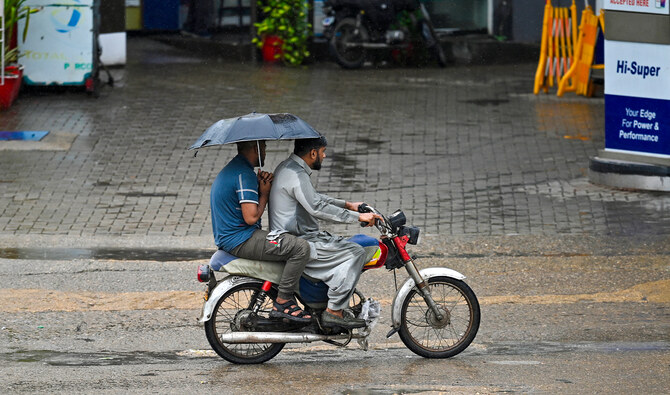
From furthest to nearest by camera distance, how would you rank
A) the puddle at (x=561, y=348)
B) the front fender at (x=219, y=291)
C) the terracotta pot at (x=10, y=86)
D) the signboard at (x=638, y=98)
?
the terracotta pot at (x=10, y=86) < the signboard at (x=638, y=98) < the puddle at (x=561, y=348) < the front fender at (x=219, y=291)

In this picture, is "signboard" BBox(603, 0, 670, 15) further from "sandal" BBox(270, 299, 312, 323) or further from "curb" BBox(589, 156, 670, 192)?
"sandal" BBox(270, 299, 312, 323)

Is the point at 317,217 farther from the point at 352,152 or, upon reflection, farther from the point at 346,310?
the point at 352,152

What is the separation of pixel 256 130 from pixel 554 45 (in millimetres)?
11171

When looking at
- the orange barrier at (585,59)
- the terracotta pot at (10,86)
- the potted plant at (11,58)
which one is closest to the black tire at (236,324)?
the potted plant at (11,58)

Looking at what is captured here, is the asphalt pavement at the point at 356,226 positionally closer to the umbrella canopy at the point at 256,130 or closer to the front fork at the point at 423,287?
the front fork at the point at 423,287

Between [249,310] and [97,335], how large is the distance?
1234 millimetres

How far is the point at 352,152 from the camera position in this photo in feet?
41.8

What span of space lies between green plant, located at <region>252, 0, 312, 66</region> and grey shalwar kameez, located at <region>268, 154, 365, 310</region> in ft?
38.5

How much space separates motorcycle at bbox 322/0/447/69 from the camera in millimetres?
17719

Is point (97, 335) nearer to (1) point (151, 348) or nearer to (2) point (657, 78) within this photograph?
(1) point (151, 348)

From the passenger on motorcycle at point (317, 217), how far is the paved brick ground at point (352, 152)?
3.54m

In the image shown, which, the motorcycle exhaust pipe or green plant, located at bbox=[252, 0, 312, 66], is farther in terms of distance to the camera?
green plant, located at bbox=[252, 0, 312, 66]

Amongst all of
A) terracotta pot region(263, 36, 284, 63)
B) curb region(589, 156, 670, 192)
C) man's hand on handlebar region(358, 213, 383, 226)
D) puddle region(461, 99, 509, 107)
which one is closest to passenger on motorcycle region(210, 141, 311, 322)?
man's hand on handlebar region(358, 213, 383, 226)

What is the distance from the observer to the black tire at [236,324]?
6332 mm
